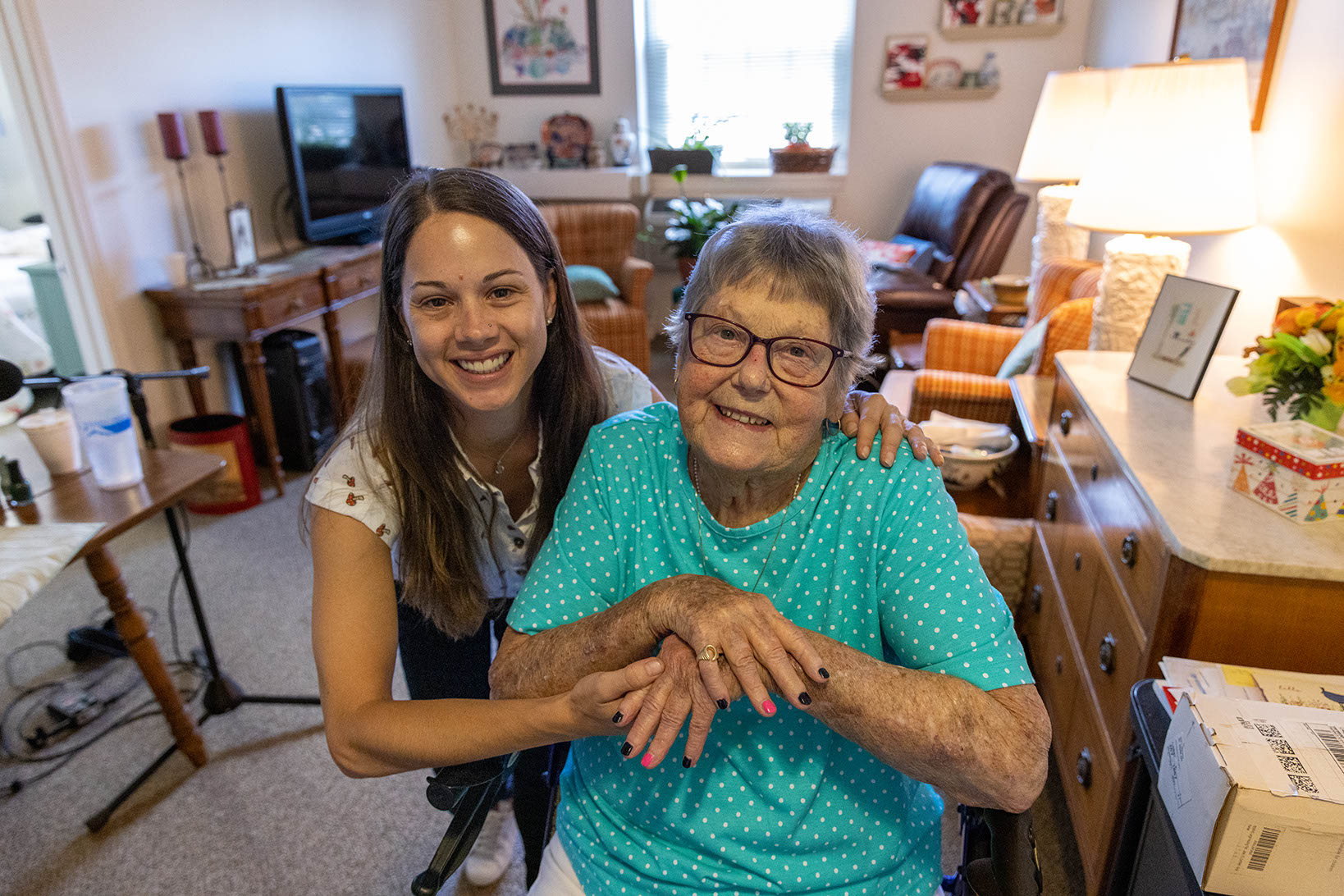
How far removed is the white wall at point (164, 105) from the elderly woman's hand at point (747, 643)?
306cm

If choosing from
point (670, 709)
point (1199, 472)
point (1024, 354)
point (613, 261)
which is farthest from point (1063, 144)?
point (670, 709)

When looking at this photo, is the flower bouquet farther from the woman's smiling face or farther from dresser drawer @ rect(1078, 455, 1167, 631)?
the woman's smiling face

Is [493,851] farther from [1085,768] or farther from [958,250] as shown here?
[958,250]

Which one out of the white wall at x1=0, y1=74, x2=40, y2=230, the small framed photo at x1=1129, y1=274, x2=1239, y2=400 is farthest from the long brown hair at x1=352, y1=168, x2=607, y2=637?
the white wall at x1=0, y1=74, x2=40, y2=230

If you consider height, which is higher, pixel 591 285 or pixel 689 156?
pixel 689 156

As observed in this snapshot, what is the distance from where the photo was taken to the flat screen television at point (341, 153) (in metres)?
3.69

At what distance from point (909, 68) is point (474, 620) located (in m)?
4.70

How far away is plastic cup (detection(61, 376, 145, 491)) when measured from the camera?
170 centimetres

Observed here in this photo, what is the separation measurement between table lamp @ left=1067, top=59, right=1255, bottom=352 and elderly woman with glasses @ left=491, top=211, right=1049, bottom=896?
1.31 m

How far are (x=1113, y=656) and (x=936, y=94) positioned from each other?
4.33 m

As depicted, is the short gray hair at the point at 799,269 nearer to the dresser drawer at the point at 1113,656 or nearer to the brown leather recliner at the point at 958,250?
the dresser drawer at the point at 1113,656

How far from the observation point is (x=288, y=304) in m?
3.36

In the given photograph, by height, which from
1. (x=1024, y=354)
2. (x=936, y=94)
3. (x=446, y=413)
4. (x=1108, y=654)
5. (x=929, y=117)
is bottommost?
(x=1108, y=654)

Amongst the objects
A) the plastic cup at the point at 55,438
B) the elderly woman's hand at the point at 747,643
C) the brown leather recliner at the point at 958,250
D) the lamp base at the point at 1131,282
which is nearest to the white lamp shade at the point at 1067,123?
the brown leather recliner at the point at 958,250
